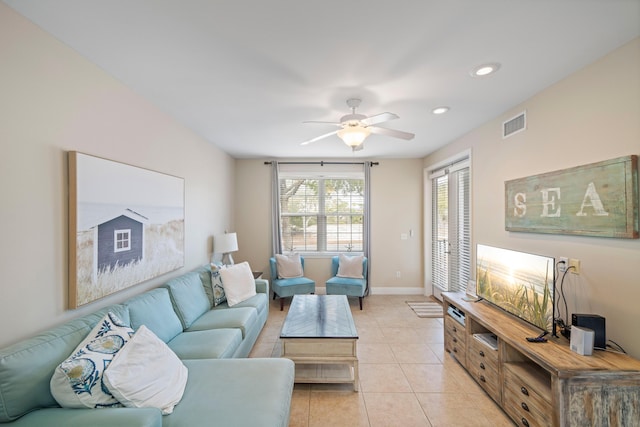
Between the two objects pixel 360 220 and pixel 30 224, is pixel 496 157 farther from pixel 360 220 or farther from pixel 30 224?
pixel 30 224

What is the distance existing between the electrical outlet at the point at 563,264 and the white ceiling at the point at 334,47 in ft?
4.62

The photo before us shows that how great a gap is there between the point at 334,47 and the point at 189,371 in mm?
2330

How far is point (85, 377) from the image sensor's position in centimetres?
140

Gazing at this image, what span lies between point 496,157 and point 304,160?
3.14 meters

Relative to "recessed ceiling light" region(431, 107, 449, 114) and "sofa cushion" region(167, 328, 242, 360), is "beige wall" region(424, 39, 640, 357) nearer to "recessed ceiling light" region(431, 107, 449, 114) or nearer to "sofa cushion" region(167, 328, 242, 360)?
"recessed ceiling light" region(431, 107, 449, 114)

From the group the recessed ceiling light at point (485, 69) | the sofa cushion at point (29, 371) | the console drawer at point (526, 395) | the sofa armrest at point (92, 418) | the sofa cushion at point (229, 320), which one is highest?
the recessed ceiling light at point (485, 69)

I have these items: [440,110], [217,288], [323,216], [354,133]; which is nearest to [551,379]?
[354,133]

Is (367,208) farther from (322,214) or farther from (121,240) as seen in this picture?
(121,240)

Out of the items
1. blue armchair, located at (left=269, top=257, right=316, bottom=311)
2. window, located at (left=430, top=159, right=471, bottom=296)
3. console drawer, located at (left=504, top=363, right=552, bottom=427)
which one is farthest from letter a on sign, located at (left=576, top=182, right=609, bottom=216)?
blue armchair, located at (left=269, top=257, right=316, bottom=311)

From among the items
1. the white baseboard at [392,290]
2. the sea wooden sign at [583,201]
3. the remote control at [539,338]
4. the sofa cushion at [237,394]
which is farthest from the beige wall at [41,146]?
the white baseboard at [392,290]

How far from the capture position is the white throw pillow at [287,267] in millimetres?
4891

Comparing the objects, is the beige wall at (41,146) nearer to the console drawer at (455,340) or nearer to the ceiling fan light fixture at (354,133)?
the ceiling fan light fixture at (354,133)

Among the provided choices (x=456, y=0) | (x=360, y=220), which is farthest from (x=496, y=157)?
(x=360, y=220)

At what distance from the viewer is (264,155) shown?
5.04 meters
